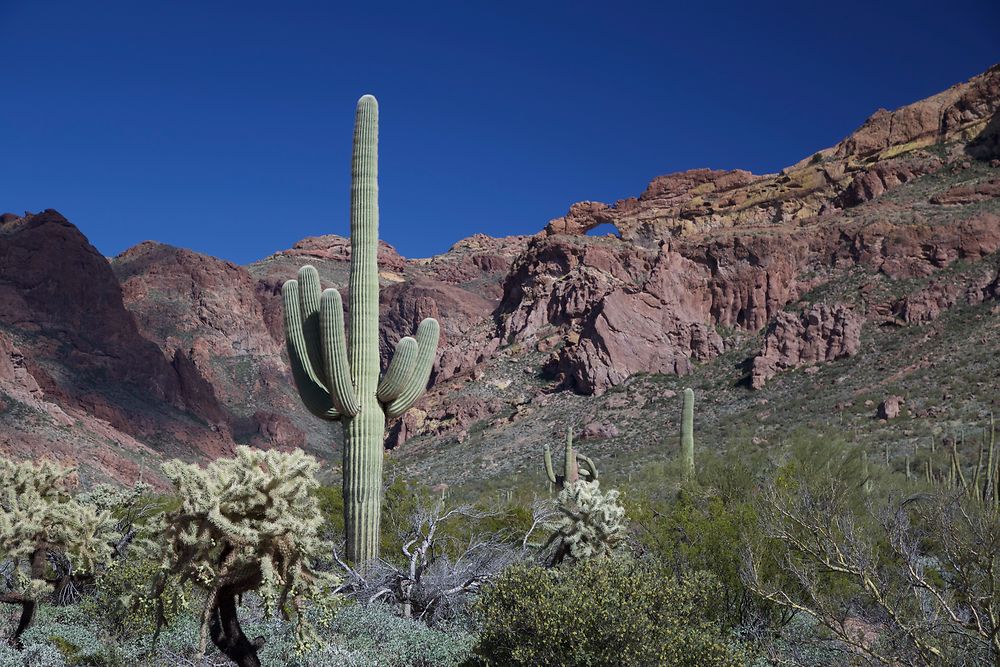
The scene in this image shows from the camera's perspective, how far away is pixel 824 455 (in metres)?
20.9

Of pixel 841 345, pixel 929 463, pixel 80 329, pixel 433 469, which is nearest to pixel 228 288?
pixel 80 329

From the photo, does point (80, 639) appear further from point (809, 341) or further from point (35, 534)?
point (809, 341)

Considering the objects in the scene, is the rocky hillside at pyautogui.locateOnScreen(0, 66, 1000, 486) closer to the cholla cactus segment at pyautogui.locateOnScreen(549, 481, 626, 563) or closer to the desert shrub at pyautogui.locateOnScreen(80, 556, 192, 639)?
the cholla cactus segment at pyautogui.locateOnScreen(549, 481, 626, 563)

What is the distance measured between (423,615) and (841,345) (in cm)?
3865

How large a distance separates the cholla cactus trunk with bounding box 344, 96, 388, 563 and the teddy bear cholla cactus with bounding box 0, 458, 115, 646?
3372mm

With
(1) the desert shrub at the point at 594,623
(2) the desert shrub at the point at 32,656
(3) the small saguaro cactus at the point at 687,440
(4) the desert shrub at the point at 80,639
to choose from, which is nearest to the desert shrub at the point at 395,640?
(1) the desert shrub at the point at 594,623

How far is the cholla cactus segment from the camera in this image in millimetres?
12398

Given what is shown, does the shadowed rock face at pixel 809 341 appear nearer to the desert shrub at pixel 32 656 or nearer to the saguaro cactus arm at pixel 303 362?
the saguaro cactus arm at pixel 303 362

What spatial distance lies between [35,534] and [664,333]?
1853 inches

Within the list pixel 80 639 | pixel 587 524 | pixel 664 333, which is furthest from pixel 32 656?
pixel 664 333

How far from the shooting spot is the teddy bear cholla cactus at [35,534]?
391 inches

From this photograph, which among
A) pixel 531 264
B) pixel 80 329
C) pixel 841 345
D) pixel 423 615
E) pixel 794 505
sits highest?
pixel 531 264

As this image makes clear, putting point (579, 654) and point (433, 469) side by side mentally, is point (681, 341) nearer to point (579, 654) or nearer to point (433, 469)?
point (433, 469)

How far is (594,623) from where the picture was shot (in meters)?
8.48
